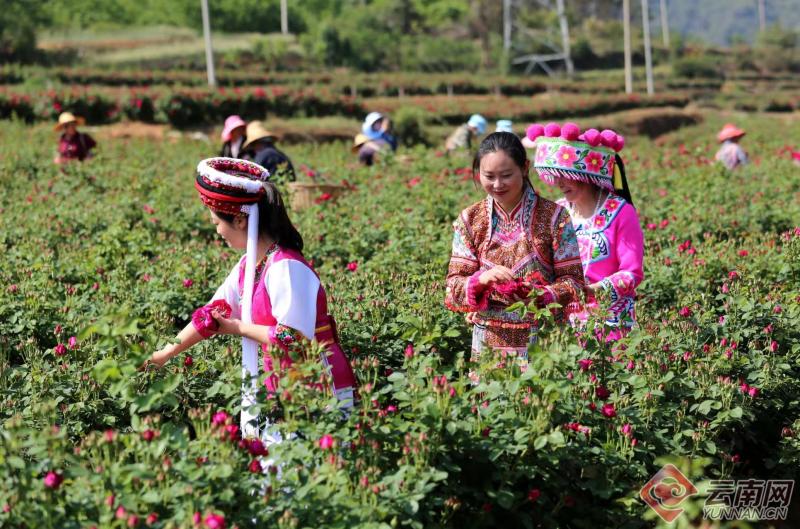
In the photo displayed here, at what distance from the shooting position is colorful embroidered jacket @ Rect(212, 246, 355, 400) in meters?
3.03

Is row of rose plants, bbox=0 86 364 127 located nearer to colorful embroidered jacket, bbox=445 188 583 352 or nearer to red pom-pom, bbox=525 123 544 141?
red pom-pom, bbox=525 123 544 141

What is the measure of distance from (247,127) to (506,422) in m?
6.17

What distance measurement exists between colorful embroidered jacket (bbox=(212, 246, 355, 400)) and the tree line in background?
37914 mm

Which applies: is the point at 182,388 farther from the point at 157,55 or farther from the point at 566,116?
the point at 157,55

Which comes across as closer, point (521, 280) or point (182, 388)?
point (521, 280)

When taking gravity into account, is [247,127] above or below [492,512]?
above

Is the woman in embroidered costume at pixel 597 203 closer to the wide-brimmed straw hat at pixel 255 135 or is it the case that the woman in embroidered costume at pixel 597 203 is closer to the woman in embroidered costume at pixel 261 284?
the woman in embroidered costume at pixel 261 284

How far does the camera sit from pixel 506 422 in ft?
9.46

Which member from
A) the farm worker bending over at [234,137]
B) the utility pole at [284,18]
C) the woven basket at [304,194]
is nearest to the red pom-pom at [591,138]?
the woven basket at [304,194]

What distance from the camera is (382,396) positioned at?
326cm

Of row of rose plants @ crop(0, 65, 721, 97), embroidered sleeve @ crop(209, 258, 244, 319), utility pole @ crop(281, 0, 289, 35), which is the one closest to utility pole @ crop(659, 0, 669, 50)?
utility pole @ crop(281, 0, 289, 35)

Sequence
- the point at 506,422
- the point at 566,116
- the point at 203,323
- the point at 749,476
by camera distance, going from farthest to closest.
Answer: the point at 566,116 < the point at 749,476 < the point at 203,323 < the point at 506,422

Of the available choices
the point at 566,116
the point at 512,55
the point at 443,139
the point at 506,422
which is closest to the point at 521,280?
the point at 506,422

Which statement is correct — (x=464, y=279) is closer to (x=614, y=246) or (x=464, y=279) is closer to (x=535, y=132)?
(x=614, y=246)
